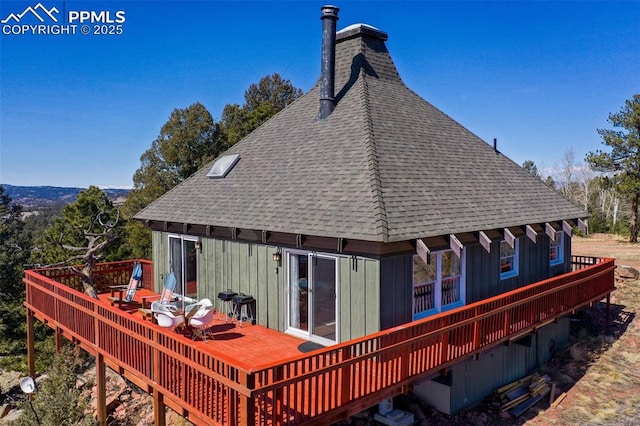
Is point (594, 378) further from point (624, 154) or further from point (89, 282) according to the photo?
point (624, 154)

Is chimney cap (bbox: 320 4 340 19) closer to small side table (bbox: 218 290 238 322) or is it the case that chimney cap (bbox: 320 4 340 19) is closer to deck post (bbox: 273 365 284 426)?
small side table (bbox: 218 290 238 322)

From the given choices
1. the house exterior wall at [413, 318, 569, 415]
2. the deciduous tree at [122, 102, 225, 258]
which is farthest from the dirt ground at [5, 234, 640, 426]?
the deciduous tree at [122, 102, 225, 258]

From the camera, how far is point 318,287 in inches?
383

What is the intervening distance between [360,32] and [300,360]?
11.0m

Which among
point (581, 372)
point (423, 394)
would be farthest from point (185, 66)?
point (581, 372)

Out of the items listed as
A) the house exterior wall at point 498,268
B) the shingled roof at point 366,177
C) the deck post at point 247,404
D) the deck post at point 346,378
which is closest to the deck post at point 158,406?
the deck post at point 247,404

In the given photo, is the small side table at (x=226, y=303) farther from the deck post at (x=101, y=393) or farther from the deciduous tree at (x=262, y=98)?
the deciduous tree at (x=262, y=98)

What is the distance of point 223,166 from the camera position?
13.1m

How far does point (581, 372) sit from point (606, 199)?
5865cm

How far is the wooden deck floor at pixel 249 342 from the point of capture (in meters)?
8.07

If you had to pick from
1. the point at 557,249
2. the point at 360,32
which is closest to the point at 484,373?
the point at 557,249

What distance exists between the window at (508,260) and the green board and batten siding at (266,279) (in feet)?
16.3

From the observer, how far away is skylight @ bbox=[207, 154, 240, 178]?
508 inches

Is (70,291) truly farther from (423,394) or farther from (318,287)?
(423,394)
